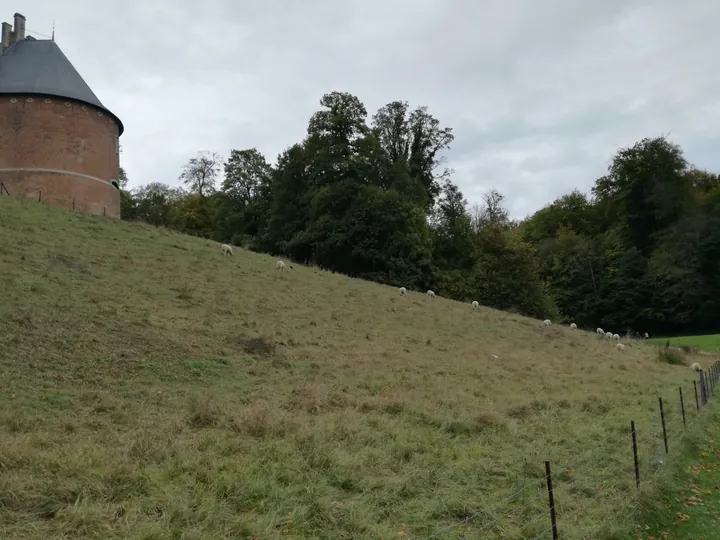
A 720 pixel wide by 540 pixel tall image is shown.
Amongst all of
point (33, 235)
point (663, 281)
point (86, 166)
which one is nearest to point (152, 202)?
point (86, 166)

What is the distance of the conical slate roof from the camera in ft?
92.7

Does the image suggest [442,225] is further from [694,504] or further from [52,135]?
[694,504]

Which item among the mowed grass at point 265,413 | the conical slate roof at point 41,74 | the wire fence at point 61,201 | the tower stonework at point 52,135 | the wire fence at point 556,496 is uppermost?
the conical slate roof at point 41,74

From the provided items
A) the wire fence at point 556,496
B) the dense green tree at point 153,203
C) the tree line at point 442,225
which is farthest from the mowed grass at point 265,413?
the dense green tree at point 153,203

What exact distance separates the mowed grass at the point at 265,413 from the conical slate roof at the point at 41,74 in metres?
9.89

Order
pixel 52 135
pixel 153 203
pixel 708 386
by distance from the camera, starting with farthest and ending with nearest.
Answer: pixel 153 203 < pixel 52 135 < pixel 708 386

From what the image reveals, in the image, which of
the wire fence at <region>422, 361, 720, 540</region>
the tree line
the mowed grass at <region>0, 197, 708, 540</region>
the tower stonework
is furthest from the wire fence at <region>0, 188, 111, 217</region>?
the wire fence at <region>422, 361, 720, 540</region>

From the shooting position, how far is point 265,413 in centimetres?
902

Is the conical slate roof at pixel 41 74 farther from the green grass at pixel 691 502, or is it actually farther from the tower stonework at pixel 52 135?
the green grass at pixel 691 502

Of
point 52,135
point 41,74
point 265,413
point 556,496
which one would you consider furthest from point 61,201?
point 556,496

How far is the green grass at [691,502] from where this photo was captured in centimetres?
656

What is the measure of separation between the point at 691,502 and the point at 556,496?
214 centimetres

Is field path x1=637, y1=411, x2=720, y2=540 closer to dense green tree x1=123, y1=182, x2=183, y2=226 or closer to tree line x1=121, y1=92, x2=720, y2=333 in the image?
tree line x1=121, y1=92, x2=720, y2=333

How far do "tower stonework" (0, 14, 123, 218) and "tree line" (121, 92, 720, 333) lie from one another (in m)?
15.6
